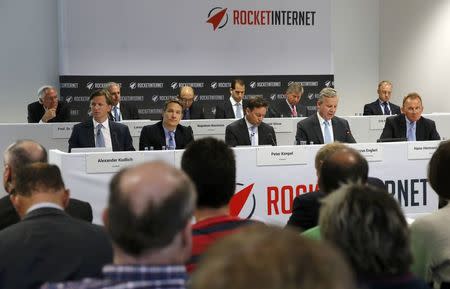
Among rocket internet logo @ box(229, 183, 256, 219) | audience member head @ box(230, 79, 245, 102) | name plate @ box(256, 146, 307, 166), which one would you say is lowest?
rocket internet logo @ box(229, 183, 256, 219)

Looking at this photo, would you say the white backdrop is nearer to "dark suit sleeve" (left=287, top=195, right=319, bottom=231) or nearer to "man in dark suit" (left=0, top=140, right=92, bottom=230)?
"man in dark suit" (left=0, top=140, right=92, bottom=230)

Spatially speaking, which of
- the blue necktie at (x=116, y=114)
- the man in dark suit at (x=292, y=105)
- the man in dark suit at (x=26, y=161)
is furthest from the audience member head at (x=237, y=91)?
the man in dark suit at (x=26, y=161)

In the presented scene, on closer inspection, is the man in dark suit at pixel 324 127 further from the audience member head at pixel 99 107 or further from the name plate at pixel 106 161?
the name plate at pixel 106 161

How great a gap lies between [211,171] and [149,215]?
3.69 feet

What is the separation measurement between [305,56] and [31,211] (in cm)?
952

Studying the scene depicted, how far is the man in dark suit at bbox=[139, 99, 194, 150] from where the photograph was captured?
6.74 metres

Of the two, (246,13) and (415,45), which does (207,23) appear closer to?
(246,13)

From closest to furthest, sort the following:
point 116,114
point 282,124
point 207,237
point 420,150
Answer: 1. point 207,237
2. point 420,150
3. point 282,124
4. point 116,114

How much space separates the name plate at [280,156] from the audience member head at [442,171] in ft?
8.17

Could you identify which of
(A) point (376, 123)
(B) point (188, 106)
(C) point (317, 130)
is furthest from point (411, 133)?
(B) point (188, 106)

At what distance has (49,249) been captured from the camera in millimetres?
2240

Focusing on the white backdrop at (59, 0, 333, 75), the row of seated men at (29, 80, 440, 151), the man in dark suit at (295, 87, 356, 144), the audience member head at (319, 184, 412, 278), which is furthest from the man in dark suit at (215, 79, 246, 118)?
the audience member head at (319, 184, 412, 278)

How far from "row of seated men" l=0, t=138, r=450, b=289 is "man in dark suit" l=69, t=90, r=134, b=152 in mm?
3051

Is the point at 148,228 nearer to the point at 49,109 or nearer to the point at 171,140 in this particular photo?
the point at 171,140
